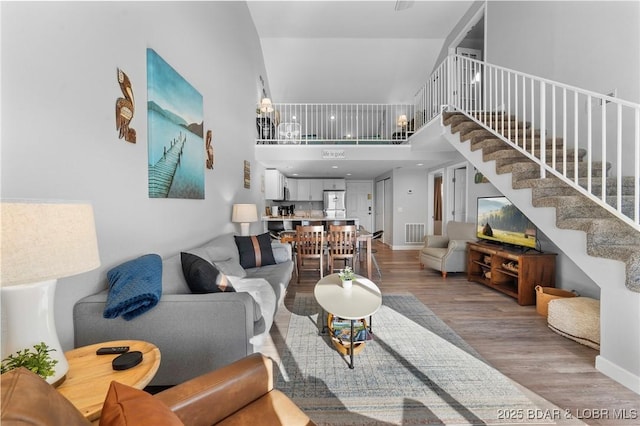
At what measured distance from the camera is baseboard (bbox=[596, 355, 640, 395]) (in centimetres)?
189

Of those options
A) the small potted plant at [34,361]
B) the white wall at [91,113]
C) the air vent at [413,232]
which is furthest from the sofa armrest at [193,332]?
the air vent at [413,232]

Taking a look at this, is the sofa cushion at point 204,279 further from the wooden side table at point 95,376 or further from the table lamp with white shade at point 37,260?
the table lamp with white shade at point 37,260

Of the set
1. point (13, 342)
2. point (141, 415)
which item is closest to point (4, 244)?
point (13, 342)

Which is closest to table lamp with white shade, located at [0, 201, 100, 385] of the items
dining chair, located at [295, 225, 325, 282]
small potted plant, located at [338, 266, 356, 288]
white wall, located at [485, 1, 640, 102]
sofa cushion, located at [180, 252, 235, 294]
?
sofa cushion, located at [180, 252, 235, 294]

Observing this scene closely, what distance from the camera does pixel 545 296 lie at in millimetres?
3070

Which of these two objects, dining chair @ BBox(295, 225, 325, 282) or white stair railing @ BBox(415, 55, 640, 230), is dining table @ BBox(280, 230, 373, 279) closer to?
dining chair @ BBox(295, 225, 325, 282)

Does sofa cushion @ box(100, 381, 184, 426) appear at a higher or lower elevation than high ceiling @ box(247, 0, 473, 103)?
lower

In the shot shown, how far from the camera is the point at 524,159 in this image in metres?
3.16

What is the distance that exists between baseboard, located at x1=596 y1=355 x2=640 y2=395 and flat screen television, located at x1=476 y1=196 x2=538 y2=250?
1764mm

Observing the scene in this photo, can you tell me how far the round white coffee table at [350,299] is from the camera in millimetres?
2139

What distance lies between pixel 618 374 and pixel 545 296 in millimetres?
1170

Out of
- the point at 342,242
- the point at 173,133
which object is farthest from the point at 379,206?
the point at 173,133

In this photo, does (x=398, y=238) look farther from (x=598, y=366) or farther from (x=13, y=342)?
(x=13, y=342)

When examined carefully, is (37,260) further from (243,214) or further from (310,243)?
(310,243)
